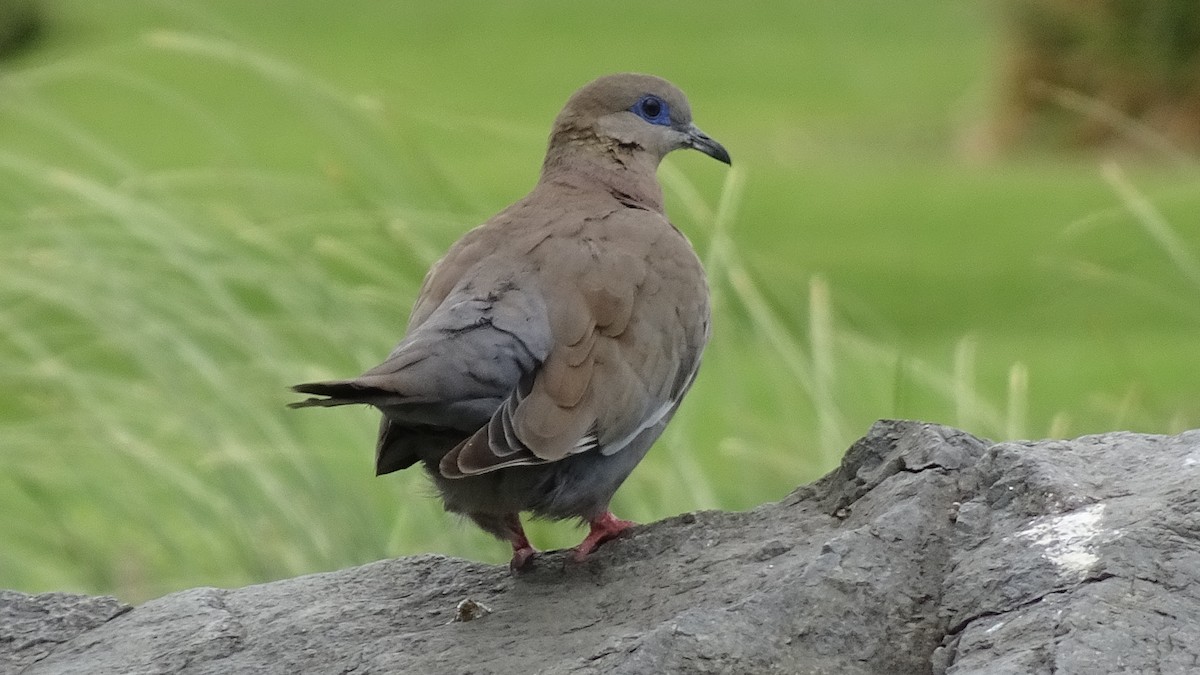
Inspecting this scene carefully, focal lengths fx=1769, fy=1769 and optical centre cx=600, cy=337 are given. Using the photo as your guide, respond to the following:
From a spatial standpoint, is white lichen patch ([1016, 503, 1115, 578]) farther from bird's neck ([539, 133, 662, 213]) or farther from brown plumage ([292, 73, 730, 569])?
bird's neck ([539, 133, 662, 213])

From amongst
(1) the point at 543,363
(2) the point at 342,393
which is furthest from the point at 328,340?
(2) the point at 342,393

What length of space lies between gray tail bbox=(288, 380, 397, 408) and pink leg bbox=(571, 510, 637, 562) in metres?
0.58

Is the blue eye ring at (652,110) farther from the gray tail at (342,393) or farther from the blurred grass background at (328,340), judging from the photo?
the gray tail at (342,393)

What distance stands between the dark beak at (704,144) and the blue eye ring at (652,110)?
8cm

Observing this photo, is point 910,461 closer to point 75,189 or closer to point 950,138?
point 75,189

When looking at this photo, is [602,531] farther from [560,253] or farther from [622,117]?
[622,117]

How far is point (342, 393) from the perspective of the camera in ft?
8.81

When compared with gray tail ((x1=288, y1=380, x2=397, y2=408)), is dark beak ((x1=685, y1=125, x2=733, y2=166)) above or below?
above

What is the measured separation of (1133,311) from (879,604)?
27.1ft

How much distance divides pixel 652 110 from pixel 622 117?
0.09 metres

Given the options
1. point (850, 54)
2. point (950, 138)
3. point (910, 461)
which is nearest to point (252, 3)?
point (850, 54)

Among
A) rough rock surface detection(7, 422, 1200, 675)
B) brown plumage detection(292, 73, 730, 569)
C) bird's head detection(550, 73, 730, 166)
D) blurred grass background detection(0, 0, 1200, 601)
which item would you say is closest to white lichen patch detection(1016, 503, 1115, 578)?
rough rock surface detection(7, 422, 1200, 675)

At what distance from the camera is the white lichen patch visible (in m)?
2.55

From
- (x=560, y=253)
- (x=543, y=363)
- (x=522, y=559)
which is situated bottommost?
(x=522, y=559)
